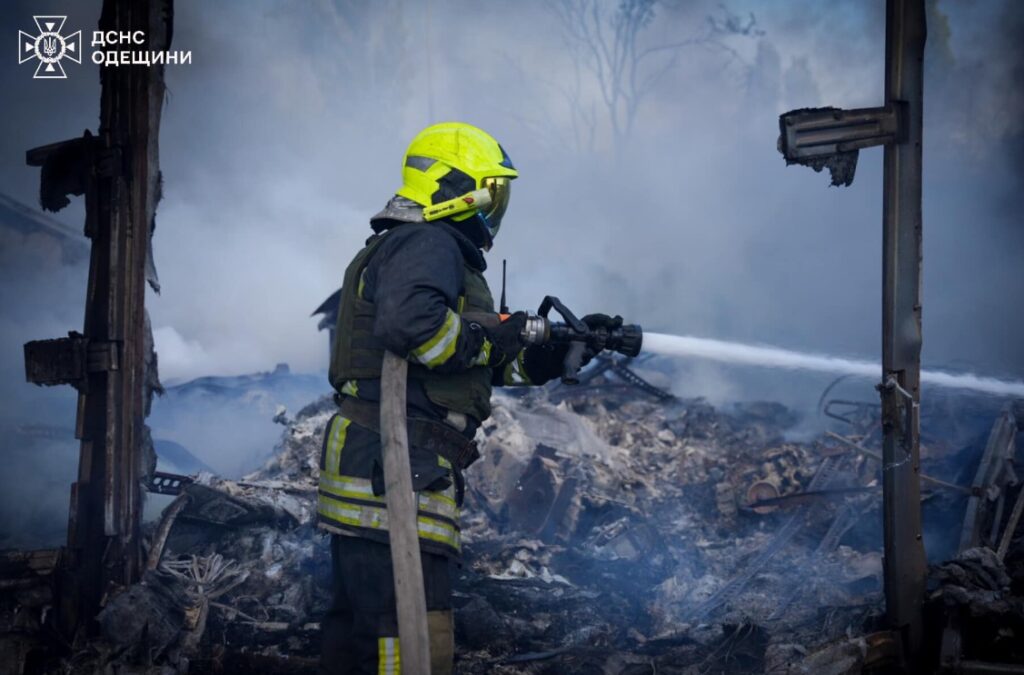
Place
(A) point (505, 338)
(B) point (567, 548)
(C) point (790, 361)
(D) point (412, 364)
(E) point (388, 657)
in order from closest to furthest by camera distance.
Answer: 1. (E) point (388, 657)
2. (D) point (412, 364)
3. (A) point (505, 338)
4. (C) point (790, 361)
5. (B) point (567, 548)

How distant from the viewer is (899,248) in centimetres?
340

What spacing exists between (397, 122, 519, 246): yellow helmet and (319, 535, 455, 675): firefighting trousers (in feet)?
4.49

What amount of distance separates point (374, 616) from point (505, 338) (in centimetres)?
113

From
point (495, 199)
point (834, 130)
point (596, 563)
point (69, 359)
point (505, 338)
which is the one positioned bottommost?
point (596, 563)

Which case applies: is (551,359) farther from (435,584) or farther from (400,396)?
(435,584)

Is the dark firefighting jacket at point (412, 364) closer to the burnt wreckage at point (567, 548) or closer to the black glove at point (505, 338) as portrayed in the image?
the black glove at point (505, 338)

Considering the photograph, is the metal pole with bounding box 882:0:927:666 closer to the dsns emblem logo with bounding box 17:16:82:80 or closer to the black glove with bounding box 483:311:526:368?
the black glove with bounding box 483:311:526:368

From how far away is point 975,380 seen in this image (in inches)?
335

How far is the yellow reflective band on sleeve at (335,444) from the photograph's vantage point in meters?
2.87

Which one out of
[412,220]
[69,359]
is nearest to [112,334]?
[69,359]

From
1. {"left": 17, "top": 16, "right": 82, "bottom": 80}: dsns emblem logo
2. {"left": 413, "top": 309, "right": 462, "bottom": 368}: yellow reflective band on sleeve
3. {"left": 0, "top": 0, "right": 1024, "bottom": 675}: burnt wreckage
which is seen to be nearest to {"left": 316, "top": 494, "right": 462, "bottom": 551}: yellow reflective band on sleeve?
{"left": 413, "top": 309, "right": 462, "bottom": 368}: yellow reflective band on sleeve

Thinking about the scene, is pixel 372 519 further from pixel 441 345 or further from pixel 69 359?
pixel 69 359

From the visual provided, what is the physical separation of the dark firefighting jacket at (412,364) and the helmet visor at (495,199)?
0.24 metres

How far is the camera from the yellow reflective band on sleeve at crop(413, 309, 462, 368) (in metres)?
2.70
